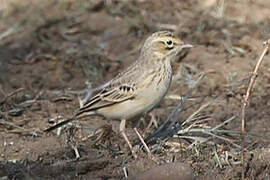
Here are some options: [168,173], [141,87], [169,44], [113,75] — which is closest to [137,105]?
[141,87]

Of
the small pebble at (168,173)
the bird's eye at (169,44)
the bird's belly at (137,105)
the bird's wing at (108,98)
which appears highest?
the bird's eye at (169,44)

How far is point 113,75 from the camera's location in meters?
8.31

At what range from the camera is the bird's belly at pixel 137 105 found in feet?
18.7

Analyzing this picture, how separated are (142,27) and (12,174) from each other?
4791mm

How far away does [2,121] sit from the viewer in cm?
670

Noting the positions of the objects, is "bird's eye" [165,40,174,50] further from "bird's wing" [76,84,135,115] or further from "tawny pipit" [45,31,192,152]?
"bird's wing" [76,84,135,115]

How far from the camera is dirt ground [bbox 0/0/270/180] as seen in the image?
5227 millimetres

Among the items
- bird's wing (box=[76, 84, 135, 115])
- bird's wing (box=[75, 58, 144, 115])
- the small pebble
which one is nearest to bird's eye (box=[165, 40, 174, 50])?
bird's wing (box=[75, 58, 144, 115])

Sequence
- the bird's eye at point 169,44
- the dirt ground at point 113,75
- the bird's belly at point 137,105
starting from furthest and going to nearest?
the bird's eye at point 169,44
the bird's belly at point 137,105
the dirt ground at point 113,75

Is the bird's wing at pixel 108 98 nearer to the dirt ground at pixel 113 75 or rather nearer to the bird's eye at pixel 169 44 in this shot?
the dirt ground at pixel 113 75

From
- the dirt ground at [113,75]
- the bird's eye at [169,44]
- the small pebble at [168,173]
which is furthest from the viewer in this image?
the bird's eye at [169,44]

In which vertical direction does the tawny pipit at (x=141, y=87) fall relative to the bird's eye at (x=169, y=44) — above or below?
below

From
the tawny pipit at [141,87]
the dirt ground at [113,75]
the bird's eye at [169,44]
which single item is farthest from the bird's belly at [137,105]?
the bird's eye at [169,44]

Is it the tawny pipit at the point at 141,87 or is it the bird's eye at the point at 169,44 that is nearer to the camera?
the tawny pipit at the point at 141,87
